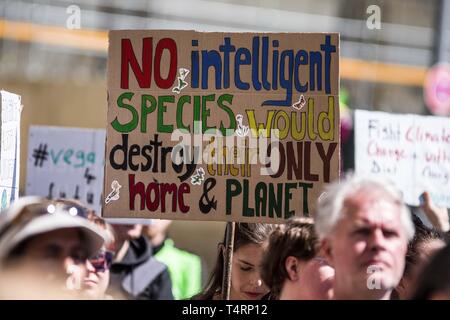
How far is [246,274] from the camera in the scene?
15.1ft

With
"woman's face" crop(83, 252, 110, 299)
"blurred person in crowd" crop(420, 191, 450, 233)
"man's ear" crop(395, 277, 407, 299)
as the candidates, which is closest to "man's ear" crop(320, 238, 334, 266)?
"man's ear" crop(395, 277, 407, 299)

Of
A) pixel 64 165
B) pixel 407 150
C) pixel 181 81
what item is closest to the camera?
pixel 181 81

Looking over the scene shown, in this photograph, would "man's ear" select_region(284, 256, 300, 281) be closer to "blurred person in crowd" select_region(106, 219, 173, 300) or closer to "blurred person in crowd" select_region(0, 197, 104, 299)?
"blurred person in crowd" select_region(0, 197, 104, 299)

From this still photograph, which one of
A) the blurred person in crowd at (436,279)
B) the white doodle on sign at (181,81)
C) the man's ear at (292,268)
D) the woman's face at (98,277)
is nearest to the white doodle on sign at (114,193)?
the woman's face at (98,277)

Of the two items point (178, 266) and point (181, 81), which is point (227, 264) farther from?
point (178, 266)

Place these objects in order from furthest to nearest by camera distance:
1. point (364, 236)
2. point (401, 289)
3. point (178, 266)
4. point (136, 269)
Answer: point (178, 266) → point (136, 269) → point (401, 289) → point (364, 236)

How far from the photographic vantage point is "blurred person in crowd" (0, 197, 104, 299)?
8.42 ft

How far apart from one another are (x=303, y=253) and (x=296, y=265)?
1.7 inches

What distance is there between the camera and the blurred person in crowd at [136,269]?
21.4 ft


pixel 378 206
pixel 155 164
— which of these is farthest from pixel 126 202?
pixel 378 206

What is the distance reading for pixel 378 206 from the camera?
3111 millimetres

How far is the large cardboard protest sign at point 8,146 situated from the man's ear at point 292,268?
4.84ft

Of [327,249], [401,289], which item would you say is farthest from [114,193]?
[327,249]

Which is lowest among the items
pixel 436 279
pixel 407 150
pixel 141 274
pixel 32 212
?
pixel 141 274
